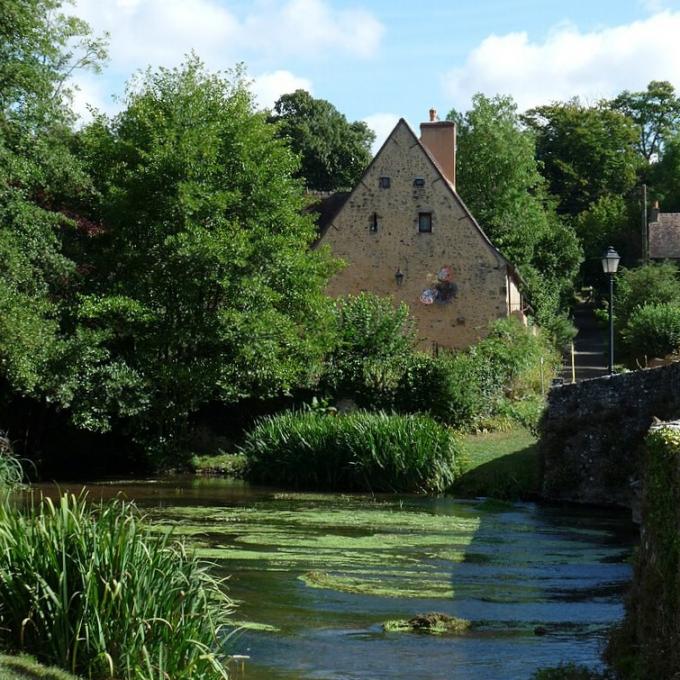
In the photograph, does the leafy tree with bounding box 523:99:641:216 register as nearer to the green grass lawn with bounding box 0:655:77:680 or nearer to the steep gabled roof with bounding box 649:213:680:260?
the steep gabled roof with bounding box 649:213:680:260

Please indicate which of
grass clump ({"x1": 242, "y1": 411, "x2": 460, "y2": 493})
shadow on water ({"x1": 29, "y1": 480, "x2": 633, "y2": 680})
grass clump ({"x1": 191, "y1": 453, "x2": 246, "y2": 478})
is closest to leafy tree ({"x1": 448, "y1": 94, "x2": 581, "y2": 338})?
grass clump ({"x1": 191, "y1": 453, "x2": 246, "y2": 478})

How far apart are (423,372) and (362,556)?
14.5 m

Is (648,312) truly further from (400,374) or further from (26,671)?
(26,671)

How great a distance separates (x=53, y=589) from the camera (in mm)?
9438

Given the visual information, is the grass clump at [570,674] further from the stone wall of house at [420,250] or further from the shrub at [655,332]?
the shrub at [655,332]

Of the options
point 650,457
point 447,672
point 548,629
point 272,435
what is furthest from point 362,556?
point 272,435

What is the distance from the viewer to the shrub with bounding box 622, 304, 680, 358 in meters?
39.8

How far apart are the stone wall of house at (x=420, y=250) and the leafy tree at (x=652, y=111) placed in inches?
1641

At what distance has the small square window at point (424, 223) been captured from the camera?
39750mm

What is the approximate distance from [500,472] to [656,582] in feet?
55.3

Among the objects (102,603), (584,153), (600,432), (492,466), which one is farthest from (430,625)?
(584,153)

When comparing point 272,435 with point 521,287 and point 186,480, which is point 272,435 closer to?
point 186,480

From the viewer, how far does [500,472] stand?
1038 inches

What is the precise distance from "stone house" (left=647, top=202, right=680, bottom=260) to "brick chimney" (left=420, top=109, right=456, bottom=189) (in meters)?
19.9
